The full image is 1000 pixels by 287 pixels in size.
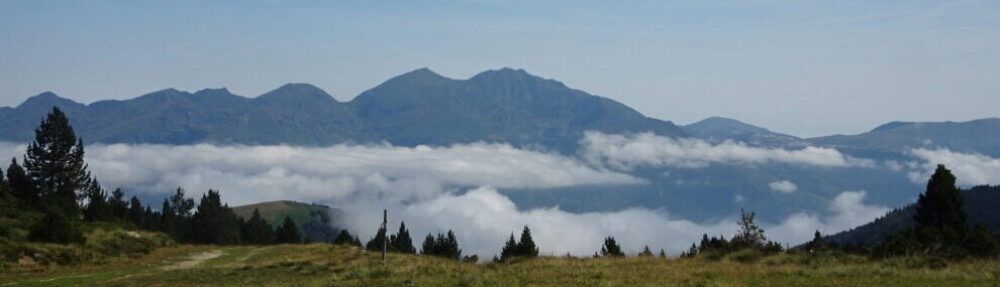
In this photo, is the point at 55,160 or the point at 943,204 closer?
the point at 943,204

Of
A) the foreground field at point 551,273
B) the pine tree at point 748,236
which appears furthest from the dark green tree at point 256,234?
the pine tree at point 748,236

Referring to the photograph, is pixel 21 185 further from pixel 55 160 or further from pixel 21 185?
pixel 55 160

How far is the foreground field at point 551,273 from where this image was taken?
23.4 meters

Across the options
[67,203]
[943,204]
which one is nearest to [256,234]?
[67,203]

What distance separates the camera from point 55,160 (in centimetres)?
8588

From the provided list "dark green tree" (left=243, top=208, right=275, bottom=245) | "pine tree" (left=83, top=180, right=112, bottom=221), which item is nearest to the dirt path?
"pine tree" (left=83, top=180, right=112, bottom=221)

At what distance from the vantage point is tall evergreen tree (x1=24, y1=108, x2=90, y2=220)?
8456 cm

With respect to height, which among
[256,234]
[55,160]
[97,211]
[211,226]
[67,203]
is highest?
[55,160]

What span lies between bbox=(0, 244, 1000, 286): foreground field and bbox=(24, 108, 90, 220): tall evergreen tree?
5021cm

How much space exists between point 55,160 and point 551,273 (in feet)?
256

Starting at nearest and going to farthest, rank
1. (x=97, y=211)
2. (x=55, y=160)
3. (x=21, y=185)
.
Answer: (x=97, y=211) < (x=21, y=185) < (x=55, y=160)

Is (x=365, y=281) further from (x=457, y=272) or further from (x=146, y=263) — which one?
(x=146, y=263)

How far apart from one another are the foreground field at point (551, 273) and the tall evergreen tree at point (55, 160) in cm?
5021

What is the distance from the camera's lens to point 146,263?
149ft
